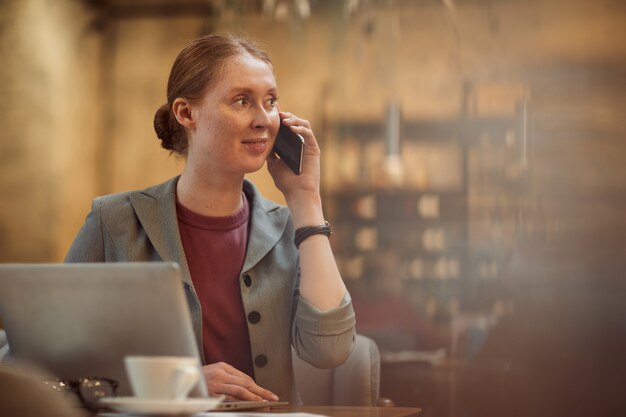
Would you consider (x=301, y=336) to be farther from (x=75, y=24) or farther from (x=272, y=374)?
(x=75, y=24)

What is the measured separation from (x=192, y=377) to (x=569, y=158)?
362 cm

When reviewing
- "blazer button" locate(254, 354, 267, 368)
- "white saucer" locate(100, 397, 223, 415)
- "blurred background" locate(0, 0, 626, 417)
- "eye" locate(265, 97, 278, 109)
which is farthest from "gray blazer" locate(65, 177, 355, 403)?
"blurred background" locate(0, 0, 626, 417)

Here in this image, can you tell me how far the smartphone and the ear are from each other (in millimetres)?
166

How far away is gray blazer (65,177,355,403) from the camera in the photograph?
1581 mm

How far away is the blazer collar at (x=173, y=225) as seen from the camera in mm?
1642

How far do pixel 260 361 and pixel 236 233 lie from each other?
26cm

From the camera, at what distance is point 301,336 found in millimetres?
1607

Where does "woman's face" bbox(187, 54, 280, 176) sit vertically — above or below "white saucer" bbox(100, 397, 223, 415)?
above

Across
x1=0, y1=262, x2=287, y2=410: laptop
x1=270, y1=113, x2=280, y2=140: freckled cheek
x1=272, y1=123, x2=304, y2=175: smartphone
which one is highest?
x1=270, y1=113, x2=280, y2=140: freckled cheek

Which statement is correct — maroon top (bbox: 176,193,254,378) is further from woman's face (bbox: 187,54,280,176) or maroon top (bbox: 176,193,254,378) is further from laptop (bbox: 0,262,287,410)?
laptop (bbox: 0,262,287,410)

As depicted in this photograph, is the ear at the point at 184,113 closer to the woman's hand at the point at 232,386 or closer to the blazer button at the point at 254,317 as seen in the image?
the blazer button at the point at 254,317

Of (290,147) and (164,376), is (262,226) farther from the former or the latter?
(164,376)

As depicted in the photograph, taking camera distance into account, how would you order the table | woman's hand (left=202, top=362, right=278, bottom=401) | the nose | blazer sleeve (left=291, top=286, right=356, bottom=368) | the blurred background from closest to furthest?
1. the table
2. woman's hand (left=202, top=362, right=278, bottom=401)
3. blazer sleeve (left=291, top=286, right=356, bottom=368)
4. the nose
5. the blurred background

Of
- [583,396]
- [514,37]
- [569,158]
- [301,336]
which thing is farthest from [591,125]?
[301,336]
